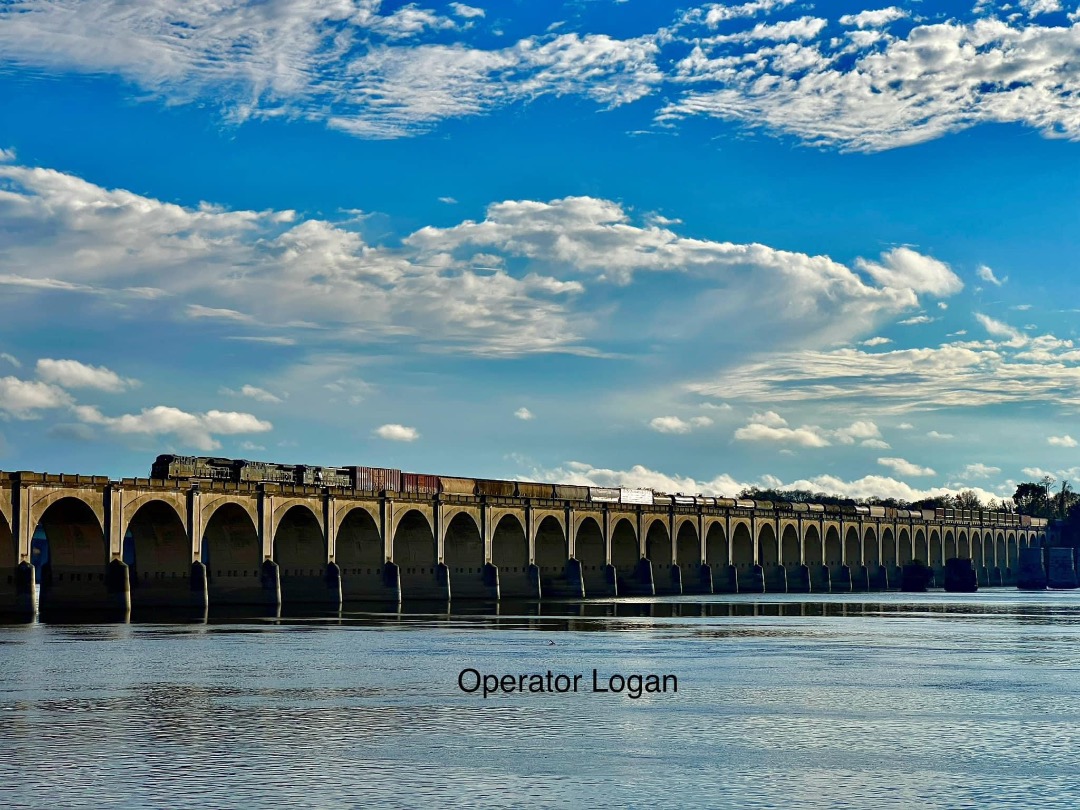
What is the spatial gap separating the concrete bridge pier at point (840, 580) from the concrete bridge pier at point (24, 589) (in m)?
118

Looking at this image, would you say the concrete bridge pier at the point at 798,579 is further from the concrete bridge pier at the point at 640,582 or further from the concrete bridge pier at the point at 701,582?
the concrete bridge pier at the point at 640,582

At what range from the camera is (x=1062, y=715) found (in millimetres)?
35281

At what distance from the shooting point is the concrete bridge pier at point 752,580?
158 meters

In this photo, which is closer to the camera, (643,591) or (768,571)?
(643,591)

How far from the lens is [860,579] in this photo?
609 feet

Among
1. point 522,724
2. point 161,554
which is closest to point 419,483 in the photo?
point 161,554

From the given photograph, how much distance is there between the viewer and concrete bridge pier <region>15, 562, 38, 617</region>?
72312mm

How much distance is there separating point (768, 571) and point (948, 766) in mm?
140021

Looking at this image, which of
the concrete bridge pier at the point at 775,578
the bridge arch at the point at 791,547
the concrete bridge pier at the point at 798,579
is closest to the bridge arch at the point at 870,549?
the bridge arch at the point at 791,547

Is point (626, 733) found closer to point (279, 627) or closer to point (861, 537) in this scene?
point (279, 627)

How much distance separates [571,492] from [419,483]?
33.1 meters

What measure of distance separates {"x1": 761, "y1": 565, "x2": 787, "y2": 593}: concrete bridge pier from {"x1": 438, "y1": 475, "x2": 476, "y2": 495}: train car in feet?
143

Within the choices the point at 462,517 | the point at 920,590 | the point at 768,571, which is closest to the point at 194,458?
the point at 462,517

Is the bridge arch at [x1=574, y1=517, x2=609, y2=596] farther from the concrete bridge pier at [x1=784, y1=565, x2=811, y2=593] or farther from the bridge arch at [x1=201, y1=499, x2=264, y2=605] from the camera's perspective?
the bridge arch at [x1=201, y1=499, x2=264, y2=605]
